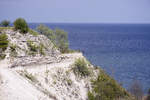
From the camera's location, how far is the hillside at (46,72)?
29.7 metres

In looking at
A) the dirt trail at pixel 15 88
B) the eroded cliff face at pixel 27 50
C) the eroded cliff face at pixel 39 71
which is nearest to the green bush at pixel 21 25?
the eroded cliff face at pixel 27 50

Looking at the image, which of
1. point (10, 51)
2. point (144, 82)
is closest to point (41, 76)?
point (10, 51)

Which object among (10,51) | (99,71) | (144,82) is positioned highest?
(10,51)

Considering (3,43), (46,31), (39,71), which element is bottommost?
(39,71)

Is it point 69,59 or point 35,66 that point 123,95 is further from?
point 35,66

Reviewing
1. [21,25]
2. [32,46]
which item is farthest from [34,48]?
[21,25]

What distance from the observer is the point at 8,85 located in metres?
25.7

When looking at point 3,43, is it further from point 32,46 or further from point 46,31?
point 46,31

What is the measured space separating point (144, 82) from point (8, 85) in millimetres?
44806

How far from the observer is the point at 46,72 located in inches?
1427

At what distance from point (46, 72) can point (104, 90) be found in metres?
13.0

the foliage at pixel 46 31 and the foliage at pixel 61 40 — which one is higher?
the foliage at pixel 46 31

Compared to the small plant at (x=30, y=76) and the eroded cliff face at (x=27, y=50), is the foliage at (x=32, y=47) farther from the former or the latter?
the small plant at (x=30, y=76)

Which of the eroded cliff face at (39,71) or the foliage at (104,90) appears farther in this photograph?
the foliage at (104,90)
